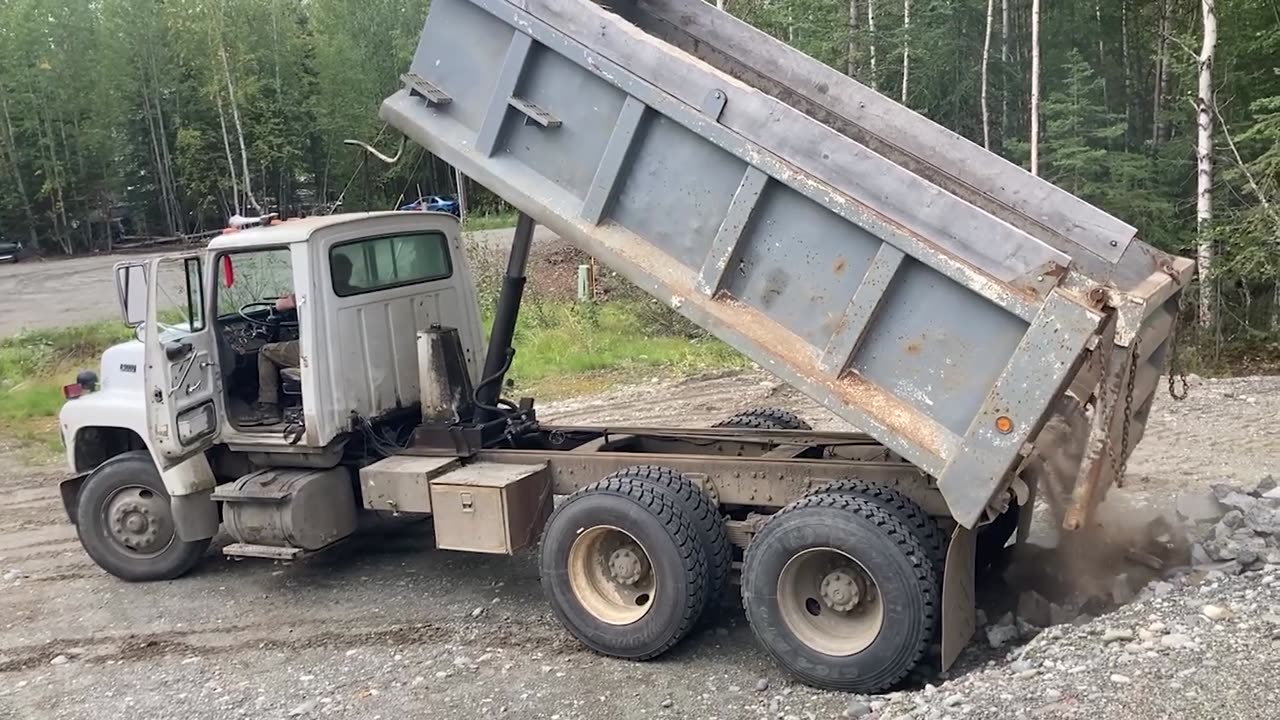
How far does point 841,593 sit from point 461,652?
2.01 metres

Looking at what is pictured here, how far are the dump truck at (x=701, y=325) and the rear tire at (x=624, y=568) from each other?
2cm

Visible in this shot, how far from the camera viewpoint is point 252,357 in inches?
257

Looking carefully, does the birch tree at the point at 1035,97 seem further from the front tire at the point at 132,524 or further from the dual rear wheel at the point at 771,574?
the front tire at the point at 132,524

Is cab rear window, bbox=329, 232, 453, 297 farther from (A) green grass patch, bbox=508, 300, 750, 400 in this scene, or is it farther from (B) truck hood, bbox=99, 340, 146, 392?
(A) green grass patch, bbox=508, 300, 750, 400

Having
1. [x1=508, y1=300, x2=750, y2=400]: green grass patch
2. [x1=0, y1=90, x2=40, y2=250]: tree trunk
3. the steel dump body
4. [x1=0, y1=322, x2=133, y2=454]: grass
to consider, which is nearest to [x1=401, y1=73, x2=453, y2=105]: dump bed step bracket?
the steel dump body

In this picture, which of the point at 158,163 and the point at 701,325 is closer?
the point at 701,325

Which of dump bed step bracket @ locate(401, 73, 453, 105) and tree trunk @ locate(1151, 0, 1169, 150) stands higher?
tree trunk @ locate(1151, 0, 1169, 150)

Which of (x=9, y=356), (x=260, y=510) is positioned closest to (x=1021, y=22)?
(x=9, y=356)

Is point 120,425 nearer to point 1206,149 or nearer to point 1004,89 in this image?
point 1206,149

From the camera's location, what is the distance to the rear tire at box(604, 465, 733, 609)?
4902 millimetres

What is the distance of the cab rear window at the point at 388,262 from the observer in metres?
6.04

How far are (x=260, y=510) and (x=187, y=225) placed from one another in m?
36.1

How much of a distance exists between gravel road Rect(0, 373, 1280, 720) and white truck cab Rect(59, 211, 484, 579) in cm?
63

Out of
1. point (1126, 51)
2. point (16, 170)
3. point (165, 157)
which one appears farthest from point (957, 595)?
point (16, 170)
